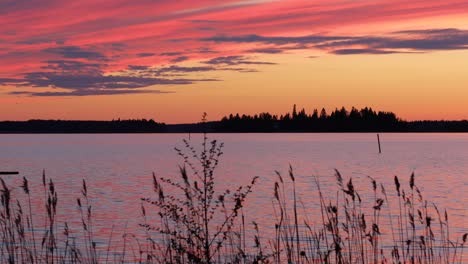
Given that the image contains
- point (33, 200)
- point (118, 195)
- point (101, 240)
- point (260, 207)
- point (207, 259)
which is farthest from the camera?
point (118, 195)

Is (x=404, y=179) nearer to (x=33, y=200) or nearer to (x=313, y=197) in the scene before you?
(x=313, y=197)

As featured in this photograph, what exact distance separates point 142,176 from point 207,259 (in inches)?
3352

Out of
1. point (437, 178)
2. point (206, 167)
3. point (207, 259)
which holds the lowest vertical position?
point (437, 178)

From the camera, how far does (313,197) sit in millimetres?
63312

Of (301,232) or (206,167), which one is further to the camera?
(301,232)

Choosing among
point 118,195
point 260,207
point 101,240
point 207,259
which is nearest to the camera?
point 207,259

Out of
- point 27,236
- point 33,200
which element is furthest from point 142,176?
point 27,236

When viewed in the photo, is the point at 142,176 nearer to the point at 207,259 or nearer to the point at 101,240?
the point at 101,240

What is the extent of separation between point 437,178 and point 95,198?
49.6m

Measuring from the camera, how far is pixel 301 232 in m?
36.4

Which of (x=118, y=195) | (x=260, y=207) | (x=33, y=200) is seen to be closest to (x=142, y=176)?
(x=118, y=195)

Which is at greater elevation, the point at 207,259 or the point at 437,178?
the point at 207,259

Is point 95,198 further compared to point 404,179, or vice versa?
point 404,179

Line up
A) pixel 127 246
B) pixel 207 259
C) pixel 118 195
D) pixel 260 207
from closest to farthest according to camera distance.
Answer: pixel 207 259 → pixel 127 246 → pixel 260 207 → pixel 118 195
